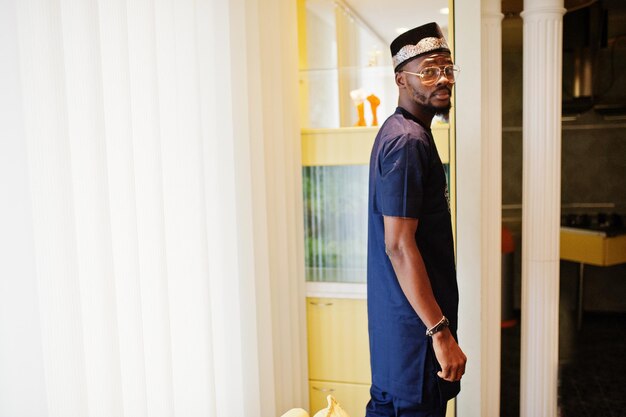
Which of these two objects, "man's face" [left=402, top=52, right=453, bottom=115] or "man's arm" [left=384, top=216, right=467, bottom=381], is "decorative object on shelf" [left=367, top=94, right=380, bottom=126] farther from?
"man's arm" [left=384, top=216, right=467, bottom=381]

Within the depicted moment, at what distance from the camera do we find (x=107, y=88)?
48.7 inches

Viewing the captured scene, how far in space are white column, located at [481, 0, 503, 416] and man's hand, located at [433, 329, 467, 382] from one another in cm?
79

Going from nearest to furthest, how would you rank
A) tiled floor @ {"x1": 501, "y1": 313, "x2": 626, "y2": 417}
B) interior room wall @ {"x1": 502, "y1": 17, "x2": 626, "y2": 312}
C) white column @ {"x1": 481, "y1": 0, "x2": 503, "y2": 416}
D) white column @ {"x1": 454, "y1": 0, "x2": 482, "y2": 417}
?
1. white column @ {"x1": 454, "y1": 0, "x2": 482, "y2": 417}
2. white column @ {"x1": 481, "y1": 0, "x2": 503, "y2": 416}
3. tiled floor @ {"x1": 501, "y1": 313, "x2": 626, "y2": 417}
4. interior room wall @ {"x1": 502, "y1": 17, "x2": 626, "y2": 312}

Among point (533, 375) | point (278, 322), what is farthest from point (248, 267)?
point (533, 375)

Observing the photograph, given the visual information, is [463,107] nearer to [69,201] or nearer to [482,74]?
[482,74]

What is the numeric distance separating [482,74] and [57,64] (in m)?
1.59

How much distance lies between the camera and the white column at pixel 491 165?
2.15 meters

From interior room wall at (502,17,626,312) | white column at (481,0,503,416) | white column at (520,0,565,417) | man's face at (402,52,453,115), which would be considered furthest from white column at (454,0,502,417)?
interior room wall at (502,17,626,312)

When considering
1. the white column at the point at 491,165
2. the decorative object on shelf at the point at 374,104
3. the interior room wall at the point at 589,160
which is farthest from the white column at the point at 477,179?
the interior room wall at the point at 589,160

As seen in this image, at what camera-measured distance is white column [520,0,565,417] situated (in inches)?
84.2

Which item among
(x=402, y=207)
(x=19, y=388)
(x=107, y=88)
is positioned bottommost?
(x=19, y=388)

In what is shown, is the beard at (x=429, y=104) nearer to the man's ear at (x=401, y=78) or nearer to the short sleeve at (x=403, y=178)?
the man's ear at (x=401, y=78)

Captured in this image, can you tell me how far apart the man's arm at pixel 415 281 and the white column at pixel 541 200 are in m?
0.94

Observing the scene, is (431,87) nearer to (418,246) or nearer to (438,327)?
(418,246)
